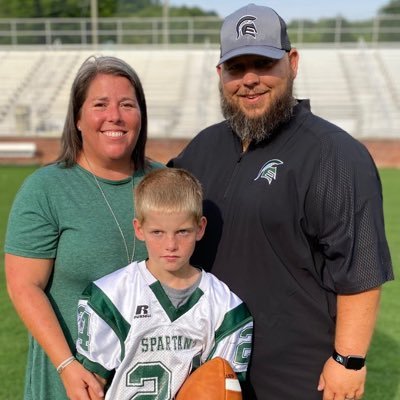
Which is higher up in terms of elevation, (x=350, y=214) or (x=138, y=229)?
(x=350, y=214)

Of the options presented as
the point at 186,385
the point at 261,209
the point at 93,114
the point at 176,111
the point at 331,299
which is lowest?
the point at 176,111

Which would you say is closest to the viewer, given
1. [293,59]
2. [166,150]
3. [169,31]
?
[293,59]

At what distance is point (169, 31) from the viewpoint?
26219 mm

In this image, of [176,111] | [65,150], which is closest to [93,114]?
[65,150]

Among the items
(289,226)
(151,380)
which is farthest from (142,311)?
(289,226)

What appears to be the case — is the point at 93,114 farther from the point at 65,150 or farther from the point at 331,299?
the point at 331,299

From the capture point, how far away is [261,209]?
82.8 inches

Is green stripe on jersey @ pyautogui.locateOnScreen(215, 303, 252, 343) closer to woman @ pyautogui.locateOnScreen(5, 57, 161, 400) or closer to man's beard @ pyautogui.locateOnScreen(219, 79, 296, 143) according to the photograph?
woman @ pyautogui.locateOnScreen(5, 57, 161, 400)

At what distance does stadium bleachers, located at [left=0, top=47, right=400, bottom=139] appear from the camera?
18500mm

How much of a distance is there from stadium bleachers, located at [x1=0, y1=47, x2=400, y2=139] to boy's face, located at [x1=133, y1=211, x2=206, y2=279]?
50.4 feet

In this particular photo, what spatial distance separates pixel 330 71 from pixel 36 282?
23.6 metres

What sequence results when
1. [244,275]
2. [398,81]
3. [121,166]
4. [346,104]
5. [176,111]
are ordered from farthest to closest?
[398,81] → [346,104] → [176,111] → [121,166] → [244,275]

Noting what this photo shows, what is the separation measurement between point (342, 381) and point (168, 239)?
81 centimetres

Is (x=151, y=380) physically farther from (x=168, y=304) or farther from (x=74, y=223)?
(x=74, y=223)
